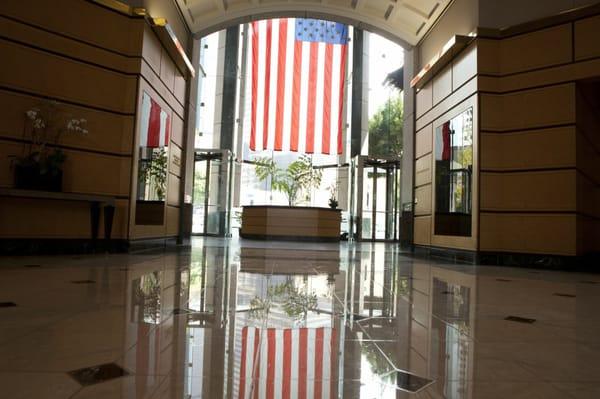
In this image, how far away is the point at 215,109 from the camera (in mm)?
15086

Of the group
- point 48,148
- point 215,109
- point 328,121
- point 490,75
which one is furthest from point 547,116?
point 215,109

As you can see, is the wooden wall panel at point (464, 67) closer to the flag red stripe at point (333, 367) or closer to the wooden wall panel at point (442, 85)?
the wooden wall panel at point (442, 85)

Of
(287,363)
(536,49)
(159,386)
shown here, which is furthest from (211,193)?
(159,386)

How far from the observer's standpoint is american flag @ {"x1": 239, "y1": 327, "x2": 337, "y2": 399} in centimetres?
118

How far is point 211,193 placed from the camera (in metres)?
13.7

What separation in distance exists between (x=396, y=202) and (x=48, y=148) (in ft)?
35.7

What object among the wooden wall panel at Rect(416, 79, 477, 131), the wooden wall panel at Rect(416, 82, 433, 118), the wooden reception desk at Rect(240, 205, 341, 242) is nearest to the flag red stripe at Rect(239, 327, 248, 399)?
the wooden wall panel at Rect(416, 79, 477, 131)

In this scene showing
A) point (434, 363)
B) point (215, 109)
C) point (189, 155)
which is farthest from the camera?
point (215, 109)

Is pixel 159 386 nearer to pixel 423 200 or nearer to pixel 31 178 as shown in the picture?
pixel 31 178

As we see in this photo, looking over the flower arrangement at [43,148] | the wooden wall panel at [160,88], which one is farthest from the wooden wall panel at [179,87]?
the flower arrangement at [43,148]

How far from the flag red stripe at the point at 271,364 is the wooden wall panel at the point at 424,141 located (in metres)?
6.86

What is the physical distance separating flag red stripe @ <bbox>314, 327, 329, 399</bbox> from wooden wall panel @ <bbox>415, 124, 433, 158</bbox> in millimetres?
6751

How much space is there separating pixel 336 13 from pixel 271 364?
9.13 metres

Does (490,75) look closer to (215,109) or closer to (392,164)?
(392,164)
